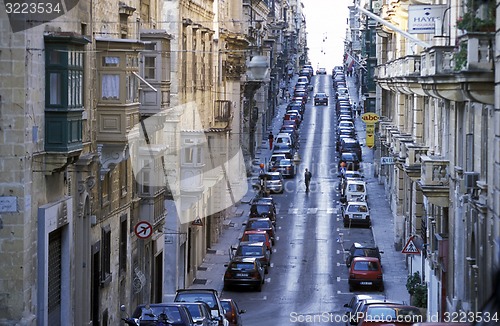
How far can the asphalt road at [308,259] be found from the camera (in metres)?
37.8

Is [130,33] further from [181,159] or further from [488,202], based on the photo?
[488,202]

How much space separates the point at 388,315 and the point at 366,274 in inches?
554

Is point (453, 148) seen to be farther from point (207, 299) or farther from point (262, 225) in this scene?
point (262, 225)

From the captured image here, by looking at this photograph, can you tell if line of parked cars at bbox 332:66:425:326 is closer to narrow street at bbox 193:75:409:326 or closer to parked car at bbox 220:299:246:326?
narrow street at bbox 193:75:409:326

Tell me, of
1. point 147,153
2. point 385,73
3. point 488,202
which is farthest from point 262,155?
point 488,202

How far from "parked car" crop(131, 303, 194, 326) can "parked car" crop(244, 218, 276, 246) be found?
25980 millimetres

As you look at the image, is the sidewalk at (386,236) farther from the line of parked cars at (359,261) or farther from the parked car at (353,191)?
the parked car at (353,191)

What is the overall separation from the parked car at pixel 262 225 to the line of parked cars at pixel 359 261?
12.4 feet

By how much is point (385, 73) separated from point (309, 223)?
8.73 m

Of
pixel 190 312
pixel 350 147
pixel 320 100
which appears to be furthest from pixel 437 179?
pixel 320 100

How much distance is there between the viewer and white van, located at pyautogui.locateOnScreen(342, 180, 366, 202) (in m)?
62.5

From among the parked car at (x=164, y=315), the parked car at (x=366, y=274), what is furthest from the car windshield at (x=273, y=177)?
the parked car at (x=164, y=315)

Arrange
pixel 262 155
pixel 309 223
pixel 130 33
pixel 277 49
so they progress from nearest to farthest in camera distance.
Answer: pixel 130 33, pixel 309 223, pixel 262 155, pixel 277 49

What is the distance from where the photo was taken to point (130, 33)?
3309cm
